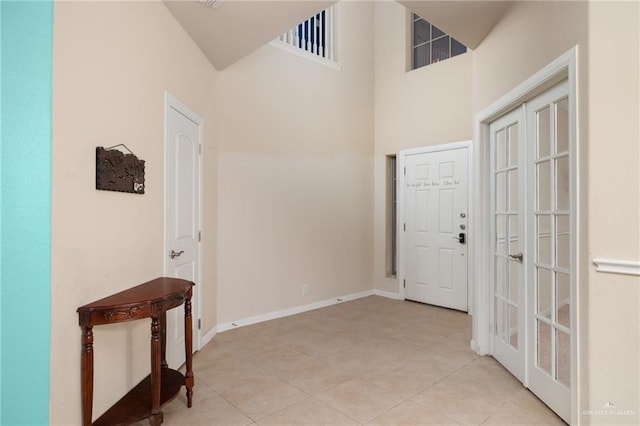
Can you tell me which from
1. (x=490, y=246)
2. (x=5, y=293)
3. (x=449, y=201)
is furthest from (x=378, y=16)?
(x=5, y=293)

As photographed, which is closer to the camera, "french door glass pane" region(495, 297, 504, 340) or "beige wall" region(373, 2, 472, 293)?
"french door glass pane" region(495, 297, 504, 340)

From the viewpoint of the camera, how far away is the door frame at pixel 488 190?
187 cm

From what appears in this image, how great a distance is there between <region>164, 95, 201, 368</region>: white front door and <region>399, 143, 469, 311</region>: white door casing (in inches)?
117

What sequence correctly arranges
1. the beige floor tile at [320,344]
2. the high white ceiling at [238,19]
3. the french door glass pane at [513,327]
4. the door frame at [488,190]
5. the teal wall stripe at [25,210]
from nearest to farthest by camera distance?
the teal wall stripe at [25,210]
the door frame at [488,190]
the high white ceiling at [238,19]
the french door glass pane at [513,327]
the beige floor tile at [320,344]

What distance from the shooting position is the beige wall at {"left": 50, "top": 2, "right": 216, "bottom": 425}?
1.76 m

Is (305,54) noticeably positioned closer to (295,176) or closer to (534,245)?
(295,176)

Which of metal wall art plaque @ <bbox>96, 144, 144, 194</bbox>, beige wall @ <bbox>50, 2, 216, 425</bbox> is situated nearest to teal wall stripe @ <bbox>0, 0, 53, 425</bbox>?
beige wall @ <bbox>50, 2, 216, 425</bbox>

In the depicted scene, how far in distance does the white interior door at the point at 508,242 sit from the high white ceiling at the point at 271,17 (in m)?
0.76

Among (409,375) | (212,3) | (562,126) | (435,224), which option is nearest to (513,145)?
(562,126)

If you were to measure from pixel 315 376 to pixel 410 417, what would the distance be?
0.83m

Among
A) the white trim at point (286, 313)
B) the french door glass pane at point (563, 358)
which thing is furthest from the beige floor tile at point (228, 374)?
the french door glass pane at point (563, 358)

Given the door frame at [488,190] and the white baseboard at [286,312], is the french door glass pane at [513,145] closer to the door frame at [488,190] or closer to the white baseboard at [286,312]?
the door frame at [488,190]

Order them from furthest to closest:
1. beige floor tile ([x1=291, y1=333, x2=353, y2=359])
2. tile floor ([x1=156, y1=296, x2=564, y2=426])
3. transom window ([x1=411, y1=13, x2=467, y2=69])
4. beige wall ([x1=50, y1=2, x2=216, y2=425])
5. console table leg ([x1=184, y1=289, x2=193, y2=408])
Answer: transom window ([x1=411, y1=13, x2=467, y2=69])
beige floor tile ([x1=291, y1=333, x2=353, y2=359])
console table leg ([x1=184, y1=289, x2=193, y2=408])
tile floor ([x1=156, y1=296, x2=564, y2=426])
beige wall ([x1=50, y1=2, x2=216, y2=425])
